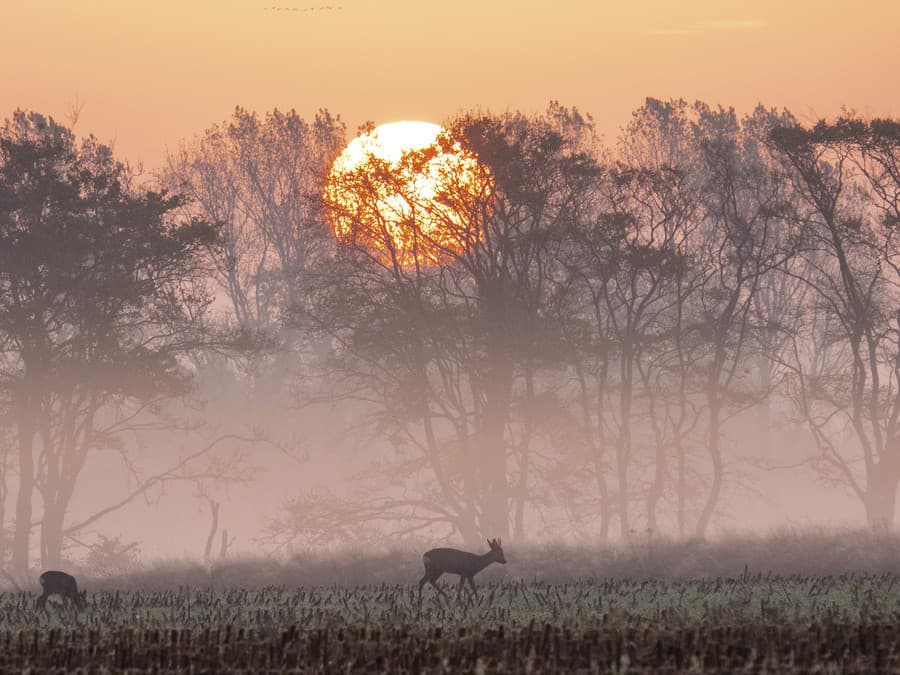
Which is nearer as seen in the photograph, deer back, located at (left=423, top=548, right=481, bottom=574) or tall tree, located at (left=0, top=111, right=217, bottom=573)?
deer back, located at (left=423, top=548, right=481, bottom=574)

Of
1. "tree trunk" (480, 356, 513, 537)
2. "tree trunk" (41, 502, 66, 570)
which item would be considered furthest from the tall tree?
"tree trunk" (480, 356, 513, 537)

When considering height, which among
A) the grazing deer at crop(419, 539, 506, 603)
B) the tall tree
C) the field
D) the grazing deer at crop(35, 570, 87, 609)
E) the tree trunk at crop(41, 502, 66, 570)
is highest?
the tall tree

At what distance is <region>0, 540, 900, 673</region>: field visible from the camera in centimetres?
1213

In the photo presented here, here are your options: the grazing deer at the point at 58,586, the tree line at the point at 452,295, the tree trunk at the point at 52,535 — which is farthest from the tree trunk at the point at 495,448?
the grazing deer at the point at 58,586

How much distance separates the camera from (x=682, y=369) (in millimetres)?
52281

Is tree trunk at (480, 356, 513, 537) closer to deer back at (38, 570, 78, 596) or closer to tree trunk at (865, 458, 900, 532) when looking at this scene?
tree trunk at (865, 458, 900, 532)

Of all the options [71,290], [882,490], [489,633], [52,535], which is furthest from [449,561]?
[882,490]

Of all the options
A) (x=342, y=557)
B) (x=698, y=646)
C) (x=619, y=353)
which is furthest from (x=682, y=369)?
(x=698, y=646)

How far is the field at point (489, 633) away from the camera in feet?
39.8

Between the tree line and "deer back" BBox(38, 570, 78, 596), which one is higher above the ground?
the tree line

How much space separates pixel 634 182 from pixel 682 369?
764 cm

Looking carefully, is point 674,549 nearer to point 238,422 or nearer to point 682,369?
point 682,369

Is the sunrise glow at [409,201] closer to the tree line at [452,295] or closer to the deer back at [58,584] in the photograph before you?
the tree line at [452,295]

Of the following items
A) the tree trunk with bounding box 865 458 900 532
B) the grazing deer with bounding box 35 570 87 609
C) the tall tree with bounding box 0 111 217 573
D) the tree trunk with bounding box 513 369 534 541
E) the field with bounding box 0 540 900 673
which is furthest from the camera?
the tree trunk with bounding box 865 458 900 532
